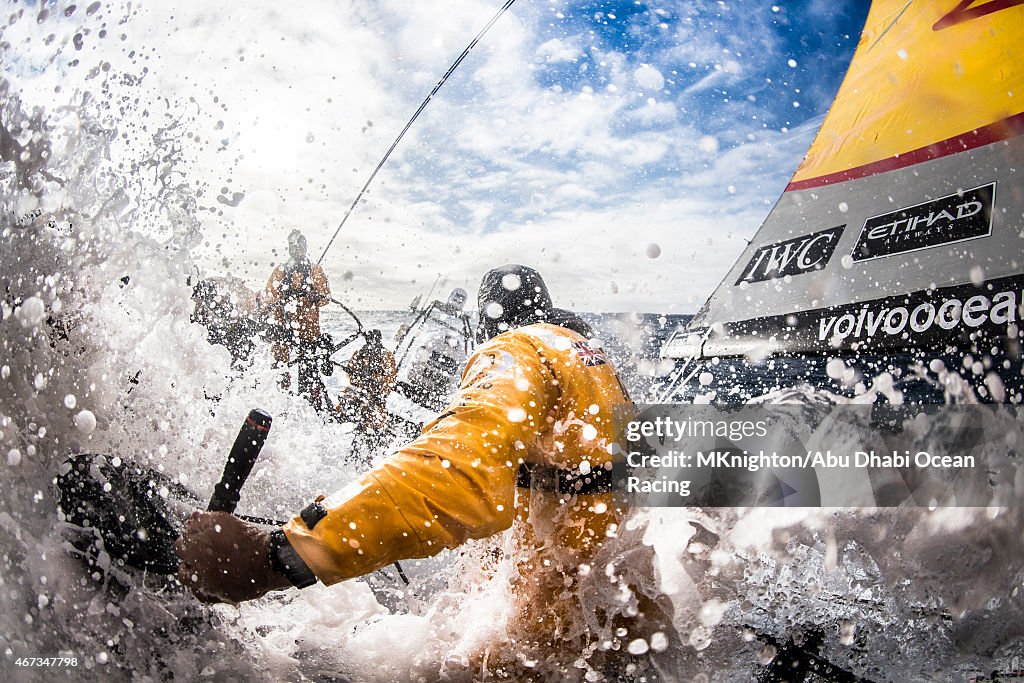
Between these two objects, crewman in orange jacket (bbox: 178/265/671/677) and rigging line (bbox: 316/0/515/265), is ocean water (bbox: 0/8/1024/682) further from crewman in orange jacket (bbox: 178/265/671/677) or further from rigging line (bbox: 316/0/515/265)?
rigging line (bbox: 316/0/515/265)

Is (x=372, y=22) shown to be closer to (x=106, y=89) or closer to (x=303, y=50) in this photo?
(x=303, y=50)

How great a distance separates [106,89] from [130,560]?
3.17 feet

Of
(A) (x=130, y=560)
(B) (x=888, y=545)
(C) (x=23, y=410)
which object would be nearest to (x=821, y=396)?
(B) (x=888, y=545)

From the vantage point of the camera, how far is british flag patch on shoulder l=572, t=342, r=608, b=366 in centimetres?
130

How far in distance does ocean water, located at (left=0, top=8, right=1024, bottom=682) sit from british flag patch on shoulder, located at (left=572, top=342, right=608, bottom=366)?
29 mm

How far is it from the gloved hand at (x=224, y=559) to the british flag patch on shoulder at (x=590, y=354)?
648 mm

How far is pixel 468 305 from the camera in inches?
51.2

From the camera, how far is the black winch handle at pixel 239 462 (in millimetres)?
1216

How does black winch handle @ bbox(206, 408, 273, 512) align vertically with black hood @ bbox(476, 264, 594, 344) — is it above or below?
below

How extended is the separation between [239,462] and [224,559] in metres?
0.17

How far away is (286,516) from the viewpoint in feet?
4.31

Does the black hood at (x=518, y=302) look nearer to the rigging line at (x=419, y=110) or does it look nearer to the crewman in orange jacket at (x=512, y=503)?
the crewman in orange jacket at (x=512, y=503)

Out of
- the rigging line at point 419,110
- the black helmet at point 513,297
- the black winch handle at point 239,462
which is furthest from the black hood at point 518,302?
the black winch handle at point 239,462

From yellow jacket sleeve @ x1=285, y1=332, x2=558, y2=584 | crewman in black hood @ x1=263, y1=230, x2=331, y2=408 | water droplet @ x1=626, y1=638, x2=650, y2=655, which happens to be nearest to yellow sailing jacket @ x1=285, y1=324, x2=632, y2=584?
yellow jacket sleeve @ x1=285, y1=332, x2=558, y2=584
